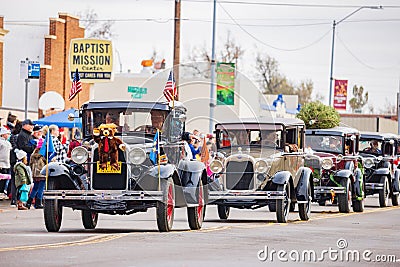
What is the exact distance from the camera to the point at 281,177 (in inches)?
741

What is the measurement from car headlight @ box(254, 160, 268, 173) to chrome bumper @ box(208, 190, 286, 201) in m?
0.53

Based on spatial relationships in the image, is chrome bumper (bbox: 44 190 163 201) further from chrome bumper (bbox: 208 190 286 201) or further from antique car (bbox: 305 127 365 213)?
antique car (bbox: 305 127 365 213)

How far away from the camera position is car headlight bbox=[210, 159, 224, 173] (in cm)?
1861

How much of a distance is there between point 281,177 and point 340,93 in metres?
51.6

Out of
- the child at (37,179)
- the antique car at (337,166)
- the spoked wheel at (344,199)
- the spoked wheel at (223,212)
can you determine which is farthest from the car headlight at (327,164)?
the child at (37,179)

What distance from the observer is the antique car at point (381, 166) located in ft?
89.7

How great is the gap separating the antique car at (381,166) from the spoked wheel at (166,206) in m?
12.2

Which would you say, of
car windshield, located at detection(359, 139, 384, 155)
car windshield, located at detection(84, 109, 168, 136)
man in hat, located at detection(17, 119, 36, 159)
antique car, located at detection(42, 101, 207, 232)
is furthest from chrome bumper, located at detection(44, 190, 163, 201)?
car windshield, located at detection(359, 139, 384, 155)

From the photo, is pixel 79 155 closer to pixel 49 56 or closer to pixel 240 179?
pixel 240 179

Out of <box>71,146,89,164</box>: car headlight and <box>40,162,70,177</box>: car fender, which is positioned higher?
<box>71,146,89,164</box>: car headlight

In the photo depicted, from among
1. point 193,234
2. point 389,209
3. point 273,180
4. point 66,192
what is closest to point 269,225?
point 273,180

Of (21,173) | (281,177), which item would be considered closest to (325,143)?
(281,177)

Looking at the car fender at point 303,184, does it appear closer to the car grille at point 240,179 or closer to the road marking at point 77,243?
the car grille at point 240,179

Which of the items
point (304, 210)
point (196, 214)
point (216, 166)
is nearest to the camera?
point (196, 214)
